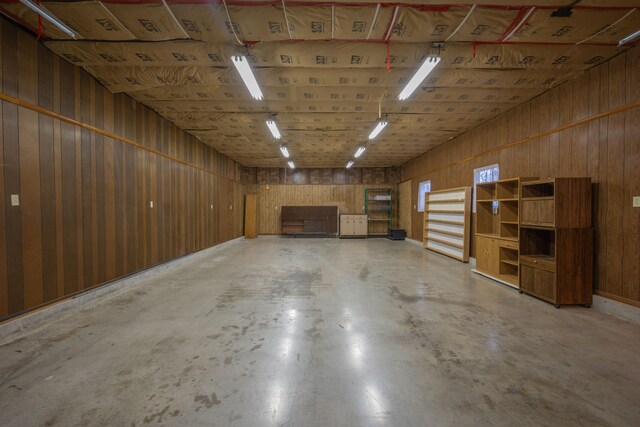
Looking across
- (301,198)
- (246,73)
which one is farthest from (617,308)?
(301,198)

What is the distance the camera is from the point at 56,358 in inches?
90.4

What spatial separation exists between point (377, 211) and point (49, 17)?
11.7 m

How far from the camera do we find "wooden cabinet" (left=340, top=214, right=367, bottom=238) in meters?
11.9

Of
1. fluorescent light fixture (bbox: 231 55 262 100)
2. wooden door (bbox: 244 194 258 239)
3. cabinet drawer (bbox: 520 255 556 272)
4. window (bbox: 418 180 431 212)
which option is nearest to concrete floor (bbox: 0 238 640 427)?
cabinet drawer (bbox: 520 255 556 272)

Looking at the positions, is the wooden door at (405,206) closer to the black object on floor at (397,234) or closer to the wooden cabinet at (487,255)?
the black object on floor at (397,234)

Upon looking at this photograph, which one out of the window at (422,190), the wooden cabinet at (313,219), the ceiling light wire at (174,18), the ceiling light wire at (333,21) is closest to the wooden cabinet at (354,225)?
the wooden cabinet at (313,219)

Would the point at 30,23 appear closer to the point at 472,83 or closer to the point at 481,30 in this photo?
the point at 481,30

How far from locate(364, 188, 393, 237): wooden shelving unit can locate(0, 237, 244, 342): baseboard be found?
9160 mm

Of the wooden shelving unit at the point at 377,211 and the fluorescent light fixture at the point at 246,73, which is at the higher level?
the fluorescent light fixture at the point at 246,73

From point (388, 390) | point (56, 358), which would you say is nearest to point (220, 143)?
point (56, 358)

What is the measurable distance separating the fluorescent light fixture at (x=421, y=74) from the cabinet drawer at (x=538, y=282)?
135 inches

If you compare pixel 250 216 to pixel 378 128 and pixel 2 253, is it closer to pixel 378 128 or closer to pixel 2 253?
pixel 378 128

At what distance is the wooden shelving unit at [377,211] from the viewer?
40.8ft

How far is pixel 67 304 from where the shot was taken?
3320 mm
